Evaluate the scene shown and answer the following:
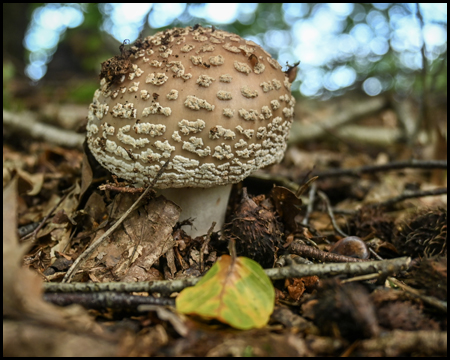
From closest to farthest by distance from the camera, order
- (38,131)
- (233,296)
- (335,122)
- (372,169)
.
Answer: (233,296)
(372,169)
(38,131)
(335,122)

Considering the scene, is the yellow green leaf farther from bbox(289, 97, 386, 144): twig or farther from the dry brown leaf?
bbox(289, 97, 386, 144): twig

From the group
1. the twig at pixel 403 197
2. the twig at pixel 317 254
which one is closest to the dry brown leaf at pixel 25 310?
the twig at pixel 317 254

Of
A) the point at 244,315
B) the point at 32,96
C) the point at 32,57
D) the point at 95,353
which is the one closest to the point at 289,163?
the point at 244,315

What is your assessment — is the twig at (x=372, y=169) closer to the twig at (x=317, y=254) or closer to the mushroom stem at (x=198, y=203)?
the mushroom stem at (x=198, y=203)

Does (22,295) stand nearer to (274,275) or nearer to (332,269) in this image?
(274,275)

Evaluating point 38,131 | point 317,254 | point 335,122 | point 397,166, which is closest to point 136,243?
point 317,254

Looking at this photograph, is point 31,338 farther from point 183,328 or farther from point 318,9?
point 318,9

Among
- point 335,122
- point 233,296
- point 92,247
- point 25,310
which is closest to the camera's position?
point 25,310
